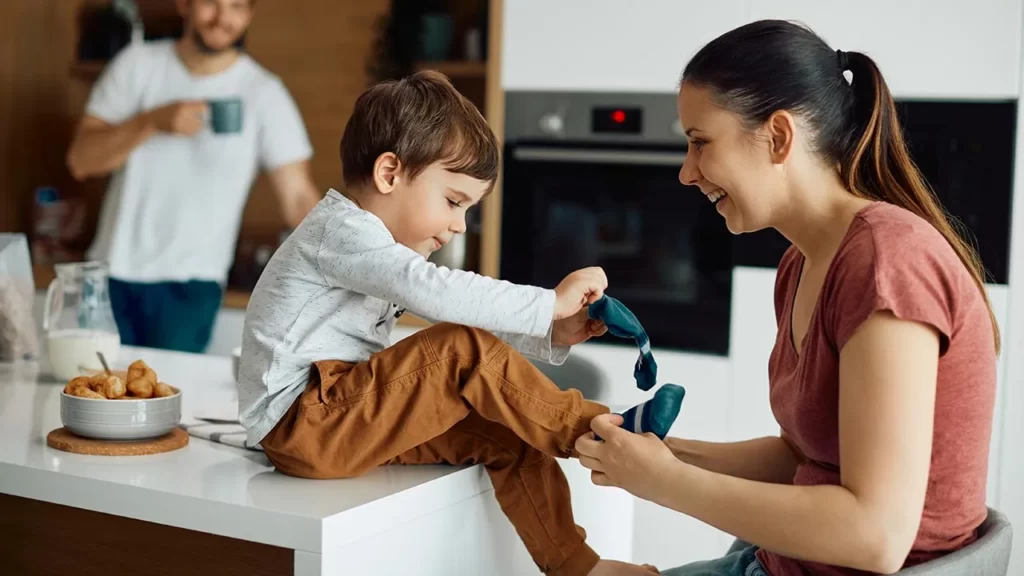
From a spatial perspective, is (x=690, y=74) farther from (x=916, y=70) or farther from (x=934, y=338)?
(x=916, y=70)

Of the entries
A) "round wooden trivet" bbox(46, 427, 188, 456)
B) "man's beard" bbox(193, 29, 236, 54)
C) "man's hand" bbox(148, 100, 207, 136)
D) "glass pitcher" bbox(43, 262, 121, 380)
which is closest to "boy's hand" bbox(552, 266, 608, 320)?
"round wooden trivet" bbox(46, 427, 188, 456)

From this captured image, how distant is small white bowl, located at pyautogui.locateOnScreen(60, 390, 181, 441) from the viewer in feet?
4.64

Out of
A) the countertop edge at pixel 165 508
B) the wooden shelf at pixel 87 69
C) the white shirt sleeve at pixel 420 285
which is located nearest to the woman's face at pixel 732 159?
the white shirt sleeve at pixel 420 285

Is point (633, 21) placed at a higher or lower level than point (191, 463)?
higher

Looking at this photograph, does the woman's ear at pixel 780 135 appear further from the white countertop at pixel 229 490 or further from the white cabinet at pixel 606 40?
the white cabinet at pixel 606 40

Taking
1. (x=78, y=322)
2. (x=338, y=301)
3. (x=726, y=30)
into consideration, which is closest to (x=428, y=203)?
(x=338, y=301)

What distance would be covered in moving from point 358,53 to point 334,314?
254 cm

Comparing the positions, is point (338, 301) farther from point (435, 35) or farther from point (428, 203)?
point (435, 35)

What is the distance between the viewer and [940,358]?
106 centimetres

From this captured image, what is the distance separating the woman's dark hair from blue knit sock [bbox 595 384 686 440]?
0.31m

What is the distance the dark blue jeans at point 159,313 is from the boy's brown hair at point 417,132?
2.13m

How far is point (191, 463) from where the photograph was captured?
1.37m

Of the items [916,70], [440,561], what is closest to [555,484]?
[440,561]

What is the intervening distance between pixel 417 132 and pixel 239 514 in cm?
54
